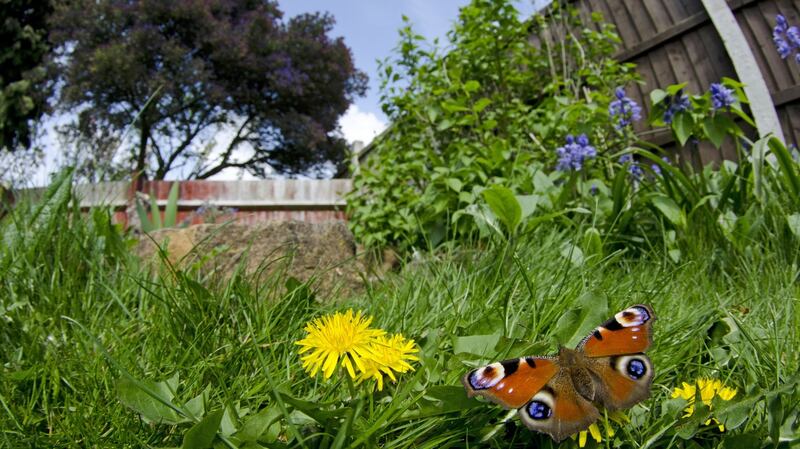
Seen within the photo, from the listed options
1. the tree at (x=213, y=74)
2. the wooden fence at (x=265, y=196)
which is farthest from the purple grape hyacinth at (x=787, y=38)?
the tree at (x=213, y=74)

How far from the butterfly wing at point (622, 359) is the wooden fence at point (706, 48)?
10.7 feet

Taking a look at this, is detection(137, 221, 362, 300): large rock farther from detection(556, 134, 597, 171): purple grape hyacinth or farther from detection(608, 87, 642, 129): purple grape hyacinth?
detection(608, 87, 642, 129): purple grape hyacinth

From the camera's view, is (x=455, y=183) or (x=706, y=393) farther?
(x=455, y=183)

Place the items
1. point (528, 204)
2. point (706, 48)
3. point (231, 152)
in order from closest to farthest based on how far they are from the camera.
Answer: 1. point (528, 204)
2. point (706, 48)
3. point (231, 152)

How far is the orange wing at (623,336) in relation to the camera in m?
0.93

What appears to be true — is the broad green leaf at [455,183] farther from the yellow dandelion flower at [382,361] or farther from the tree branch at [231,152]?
the tree branch at [231,152]

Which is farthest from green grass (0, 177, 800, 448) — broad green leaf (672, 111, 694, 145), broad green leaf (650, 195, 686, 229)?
broad green leaf (672, 111, 694, 145)

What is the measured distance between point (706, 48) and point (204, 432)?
13.9 ft

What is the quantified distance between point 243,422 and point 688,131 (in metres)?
2.60

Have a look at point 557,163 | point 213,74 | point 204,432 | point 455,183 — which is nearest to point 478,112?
point 557,163

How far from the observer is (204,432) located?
83 centimetres

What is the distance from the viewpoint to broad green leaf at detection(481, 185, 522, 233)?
2027mm

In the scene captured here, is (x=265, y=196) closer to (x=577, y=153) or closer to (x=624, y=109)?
(x=624, y=109)

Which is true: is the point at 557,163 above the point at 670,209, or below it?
above
